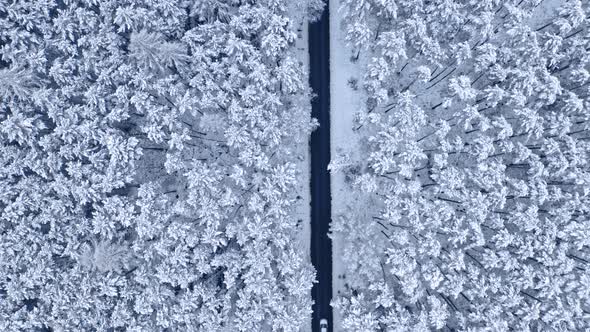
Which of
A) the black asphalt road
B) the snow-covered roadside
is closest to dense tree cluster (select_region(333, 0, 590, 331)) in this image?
the snow-covered roadside

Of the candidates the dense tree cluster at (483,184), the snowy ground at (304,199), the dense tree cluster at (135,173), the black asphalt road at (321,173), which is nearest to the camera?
the dense tree cluster at (483,184)

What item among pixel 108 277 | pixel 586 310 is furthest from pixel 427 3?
pixel 108 277

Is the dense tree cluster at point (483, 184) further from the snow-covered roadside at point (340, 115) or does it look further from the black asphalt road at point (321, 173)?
the black asphalt road at point (321, 173)

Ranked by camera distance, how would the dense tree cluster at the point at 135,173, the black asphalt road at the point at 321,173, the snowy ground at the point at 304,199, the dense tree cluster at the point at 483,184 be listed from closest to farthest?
1. the dense tree cluster at the point at 483,184
2. the dense tree cluster at the point at 135,173
3. the black asphalt road at the point at 321,173
4. the snowy ground at the point at 304,199

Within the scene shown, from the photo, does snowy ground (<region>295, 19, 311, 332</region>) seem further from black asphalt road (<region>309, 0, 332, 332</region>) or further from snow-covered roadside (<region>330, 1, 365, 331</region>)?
snow-covered roadside (<region>330, 1, 365, 331</region>)

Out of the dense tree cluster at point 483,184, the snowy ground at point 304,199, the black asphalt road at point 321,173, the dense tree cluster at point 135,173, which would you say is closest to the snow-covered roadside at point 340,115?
the black asphalt road at point 321,173

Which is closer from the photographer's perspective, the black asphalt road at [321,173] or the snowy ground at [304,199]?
the black asphalt road at [321,173]

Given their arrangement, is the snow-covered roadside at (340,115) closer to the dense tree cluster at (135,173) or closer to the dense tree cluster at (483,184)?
the dense tree cluster at (483,184)
